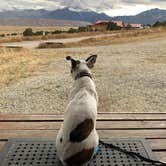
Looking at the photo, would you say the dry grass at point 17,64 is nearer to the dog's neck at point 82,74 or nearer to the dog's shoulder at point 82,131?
the dog's neck at point 82,74

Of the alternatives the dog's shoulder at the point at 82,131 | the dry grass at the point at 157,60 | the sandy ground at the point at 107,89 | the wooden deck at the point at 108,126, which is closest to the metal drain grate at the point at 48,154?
the wooden deck at the point at 108,126

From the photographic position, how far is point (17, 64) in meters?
11.2

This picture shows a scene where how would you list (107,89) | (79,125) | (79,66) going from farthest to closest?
(107,89) → (79,66) → (79,125)

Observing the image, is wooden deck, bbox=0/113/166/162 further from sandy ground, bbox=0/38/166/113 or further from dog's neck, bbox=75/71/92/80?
sandy ground, bbox=0/38/166/113

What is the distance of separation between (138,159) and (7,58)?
10645 mm

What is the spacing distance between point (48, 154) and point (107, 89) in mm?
5120

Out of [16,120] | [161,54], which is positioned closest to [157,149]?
[16,120]

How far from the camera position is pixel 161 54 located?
13.7 meters

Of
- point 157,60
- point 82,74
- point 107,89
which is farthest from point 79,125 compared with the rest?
point 157,60

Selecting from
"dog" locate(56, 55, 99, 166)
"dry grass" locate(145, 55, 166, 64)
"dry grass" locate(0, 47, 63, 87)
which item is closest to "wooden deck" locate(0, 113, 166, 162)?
"dog" locate(56, 55, 99, 166)

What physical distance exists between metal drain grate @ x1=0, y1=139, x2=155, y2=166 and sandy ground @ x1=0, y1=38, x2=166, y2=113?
3139 mm

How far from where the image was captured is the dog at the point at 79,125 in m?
2.03

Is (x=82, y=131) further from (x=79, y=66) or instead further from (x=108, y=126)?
(x=108, y=126)

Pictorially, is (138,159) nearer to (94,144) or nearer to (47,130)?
(94,144)
